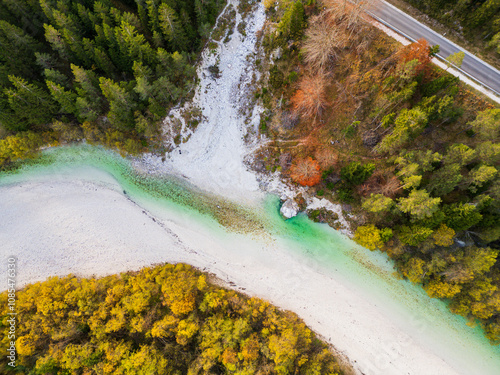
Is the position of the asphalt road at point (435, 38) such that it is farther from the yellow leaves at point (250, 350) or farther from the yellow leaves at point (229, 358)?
the yellow leaves at point (229, 358)

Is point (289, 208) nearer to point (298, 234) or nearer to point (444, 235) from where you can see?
point (298, 234)

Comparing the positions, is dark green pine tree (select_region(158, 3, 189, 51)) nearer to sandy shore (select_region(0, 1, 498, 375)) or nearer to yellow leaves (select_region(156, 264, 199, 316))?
sandy shore (select_region(0, 1, 498, 375))

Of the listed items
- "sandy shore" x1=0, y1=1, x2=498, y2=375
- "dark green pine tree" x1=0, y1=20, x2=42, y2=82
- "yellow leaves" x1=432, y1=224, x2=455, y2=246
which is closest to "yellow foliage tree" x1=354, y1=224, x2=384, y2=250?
"yellow leaves" x1=432, y1=224, x2=455, y2=246

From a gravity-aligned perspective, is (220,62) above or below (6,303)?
above

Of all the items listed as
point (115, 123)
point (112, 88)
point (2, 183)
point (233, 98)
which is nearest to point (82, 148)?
point (115, 123)

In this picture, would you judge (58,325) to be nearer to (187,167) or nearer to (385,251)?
(187,167)
